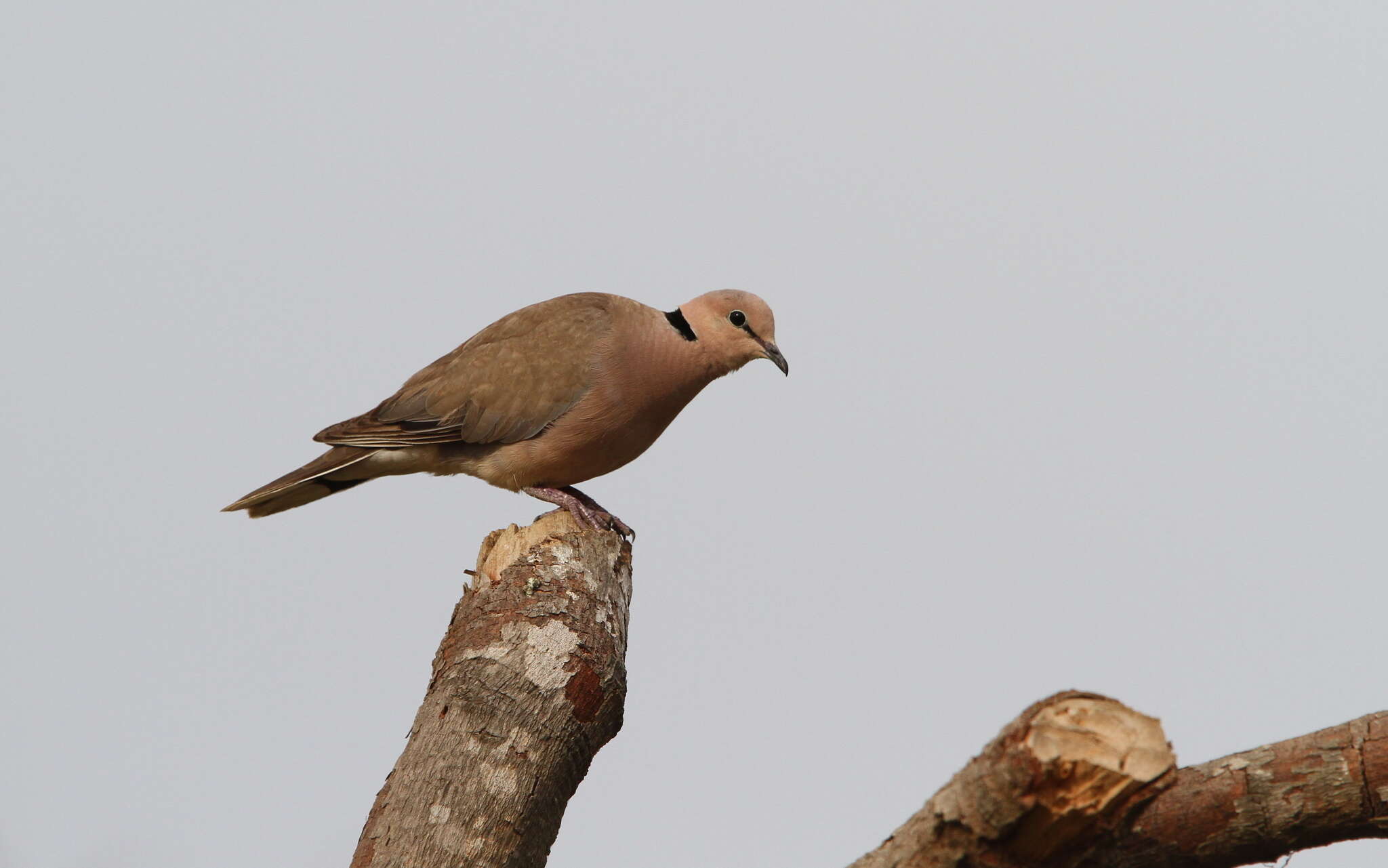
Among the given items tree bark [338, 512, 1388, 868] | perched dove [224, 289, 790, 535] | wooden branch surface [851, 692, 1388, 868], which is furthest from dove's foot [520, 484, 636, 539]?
wooden branch surface [851, 692, 1388, 868]

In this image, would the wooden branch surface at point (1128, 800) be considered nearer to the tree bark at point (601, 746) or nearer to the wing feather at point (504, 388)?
the tree bark at point (601, 746)

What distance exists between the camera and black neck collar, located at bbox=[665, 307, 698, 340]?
6359mm

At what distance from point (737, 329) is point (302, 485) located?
Answer: 7.36ft

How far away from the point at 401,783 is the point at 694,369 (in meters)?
2.98

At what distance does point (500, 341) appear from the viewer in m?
6.50

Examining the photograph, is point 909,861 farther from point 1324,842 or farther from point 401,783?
point 401,783

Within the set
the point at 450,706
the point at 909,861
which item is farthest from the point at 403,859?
the point at 909,861

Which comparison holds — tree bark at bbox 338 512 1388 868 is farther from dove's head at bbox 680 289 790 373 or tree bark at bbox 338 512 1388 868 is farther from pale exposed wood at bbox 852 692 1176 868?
dove's head at bbox 680 289 790 373

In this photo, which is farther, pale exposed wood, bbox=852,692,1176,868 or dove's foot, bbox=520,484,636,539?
dove's foot, bbox=520,484,636,539

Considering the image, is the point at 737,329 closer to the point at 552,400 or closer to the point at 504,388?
the point at 552,400

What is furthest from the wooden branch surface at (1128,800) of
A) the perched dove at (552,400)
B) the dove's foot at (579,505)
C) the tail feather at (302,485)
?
the tail feather at (302,485)

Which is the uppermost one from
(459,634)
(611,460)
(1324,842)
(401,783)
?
(611,460)

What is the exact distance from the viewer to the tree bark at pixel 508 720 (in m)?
3.69

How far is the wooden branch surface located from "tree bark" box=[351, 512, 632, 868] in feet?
4.22
